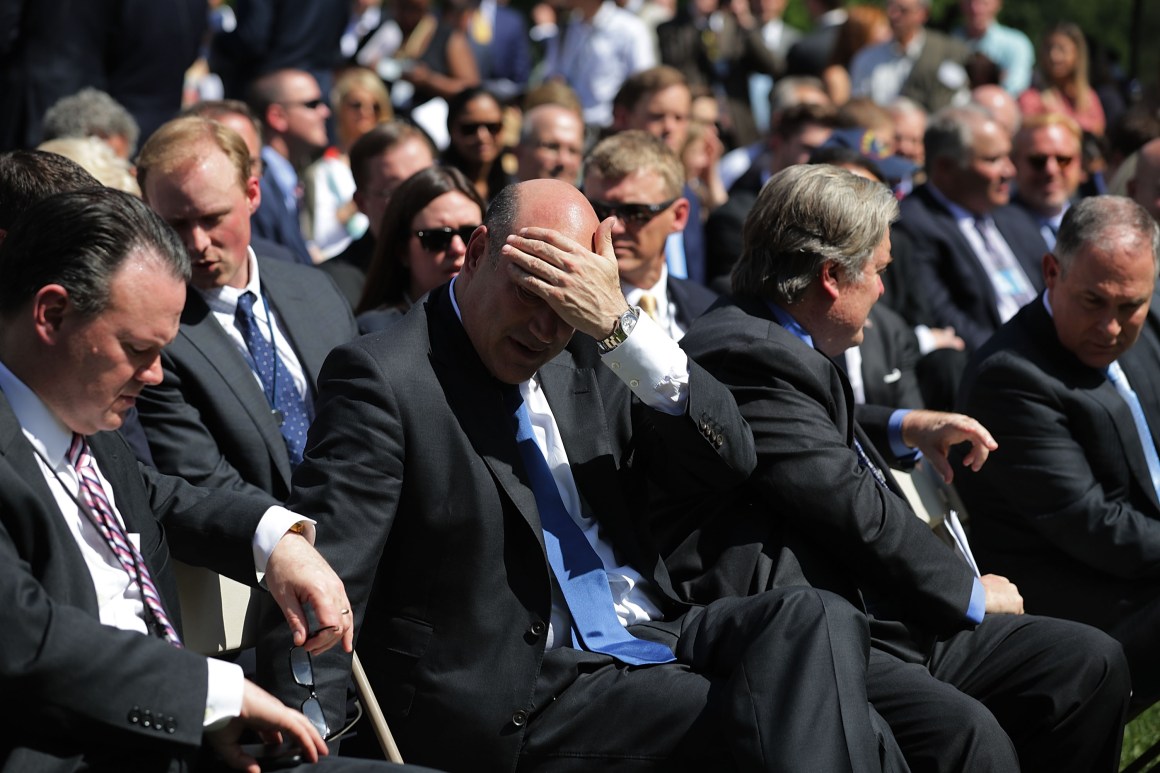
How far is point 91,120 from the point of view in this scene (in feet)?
25.0

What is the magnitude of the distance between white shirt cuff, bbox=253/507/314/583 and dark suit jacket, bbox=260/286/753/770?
8 cm

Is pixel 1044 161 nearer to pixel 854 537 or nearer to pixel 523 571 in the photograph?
pixel 854 537

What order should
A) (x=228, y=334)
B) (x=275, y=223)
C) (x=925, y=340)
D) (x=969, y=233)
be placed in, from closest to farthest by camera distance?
1. (x=228, y=334)
2. (x=925, y=340)
3. (x=275, y=223)
4. (x=969, y=233)

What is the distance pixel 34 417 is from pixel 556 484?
127 cm

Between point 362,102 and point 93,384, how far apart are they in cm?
713

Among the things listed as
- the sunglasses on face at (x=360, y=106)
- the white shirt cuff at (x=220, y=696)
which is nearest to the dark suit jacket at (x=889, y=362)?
the white shirt cuff at (x=220, y=696)

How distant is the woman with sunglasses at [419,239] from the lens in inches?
216

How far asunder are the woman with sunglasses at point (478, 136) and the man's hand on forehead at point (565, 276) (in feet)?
16.8

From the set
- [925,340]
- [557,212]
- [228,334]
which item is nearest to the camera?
[557,212]

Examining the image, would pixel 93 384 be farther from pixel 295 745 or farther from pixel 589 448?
pixel 589 448

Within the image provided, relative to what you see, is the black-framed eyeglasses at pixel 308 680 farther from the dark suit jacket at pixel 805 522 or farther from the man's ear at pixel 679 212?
the man's ear at pixel 679 212

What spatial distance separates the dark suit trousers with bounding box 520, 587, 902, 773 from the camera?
3229mm

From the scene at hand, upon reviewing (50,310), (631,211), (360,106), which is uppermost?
(50,310)

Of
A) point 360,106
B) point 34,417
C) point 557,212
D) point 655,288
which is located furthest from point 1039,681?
point 360,106
